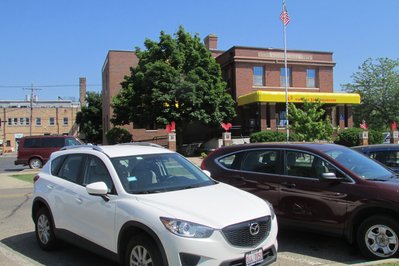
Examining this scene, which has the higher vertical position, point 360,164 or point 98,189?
point 360,164

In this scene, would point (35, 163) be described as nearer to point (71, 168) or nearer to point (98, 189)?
point (71, 168)

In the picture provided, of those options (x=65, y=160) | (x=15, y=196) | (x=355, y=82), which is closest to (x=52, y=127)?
(x=355, y=82)

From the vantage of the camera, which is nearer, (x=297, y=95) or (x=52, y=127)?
(x=297, y=95)

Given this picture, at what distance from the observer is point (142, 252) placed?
15.5 feet

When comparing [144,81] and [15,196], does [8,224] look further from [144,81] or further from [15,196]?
[144,81]

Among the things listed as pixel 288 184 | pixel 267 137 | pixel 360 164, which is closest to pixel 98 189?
pixel 288 184

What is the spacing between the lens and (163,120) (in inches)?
1248

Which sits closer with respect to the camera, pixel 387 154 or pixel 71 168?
pixel 71 168

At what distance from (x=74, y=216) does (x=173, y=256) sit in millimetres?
2072

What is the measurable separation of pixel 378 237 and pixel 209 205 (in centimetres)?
270

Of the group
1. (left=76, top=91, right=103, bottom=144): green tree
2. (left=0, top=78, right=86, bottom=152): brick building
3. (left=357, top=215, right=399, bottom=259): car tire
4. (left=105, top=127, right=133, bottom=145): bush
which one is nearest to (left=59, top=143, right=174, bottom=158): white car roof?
(left=357, top=215, right=399, bottom=259): car tire

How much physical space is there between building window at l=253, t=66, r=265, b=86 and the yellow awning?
2.66 meters

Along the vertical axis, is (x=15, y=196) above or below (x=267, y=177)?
below

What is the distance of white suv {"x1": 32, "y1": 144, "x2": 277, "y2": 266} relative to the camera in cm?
441
